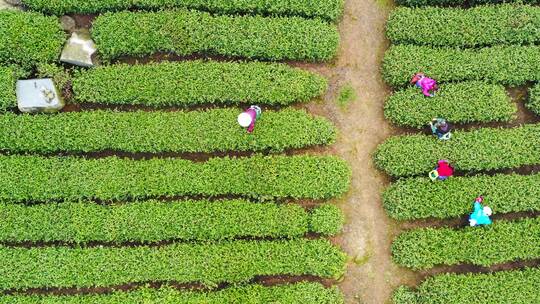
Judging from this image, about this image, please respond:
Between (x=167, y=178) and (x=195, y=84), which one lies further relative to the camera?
(x=195, y=84)

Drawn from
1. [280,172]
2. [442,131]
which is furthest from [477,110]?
[280,172]

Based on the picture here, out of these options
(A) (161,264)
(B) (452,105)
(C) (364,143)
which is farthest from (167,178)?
(B) (452,105)

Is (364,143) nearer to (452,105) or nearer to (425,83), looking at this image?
(425,83)

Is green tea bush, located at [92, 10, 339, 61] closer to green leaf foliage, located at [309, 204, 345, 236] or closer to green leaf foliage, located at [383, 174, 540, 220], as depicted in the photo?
green leaf foliage, located at [309, 204, 345, 236]

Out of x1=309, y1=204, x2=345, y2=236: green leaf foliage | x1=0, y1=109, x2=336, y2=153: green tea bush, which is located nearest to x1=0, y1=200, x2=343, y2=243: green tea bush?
x1=309, y1=204, x2=345, y2=236: green leaf foliage

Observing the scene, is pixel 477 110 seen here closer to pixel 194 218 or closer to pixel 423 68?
pixel 423 68
